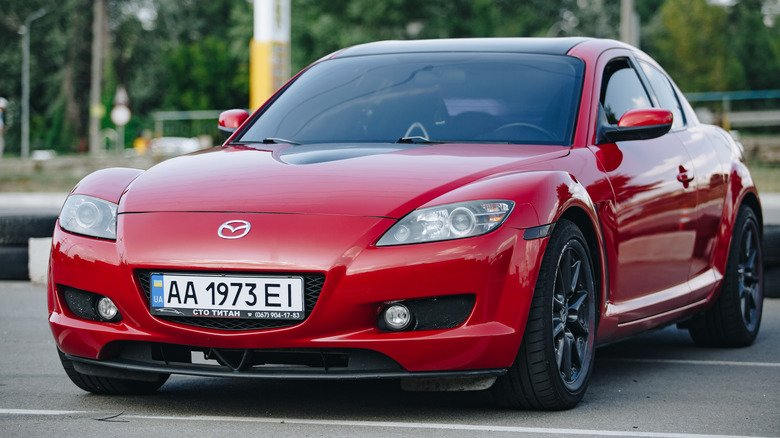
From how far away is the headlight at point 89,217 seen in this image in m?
4.28

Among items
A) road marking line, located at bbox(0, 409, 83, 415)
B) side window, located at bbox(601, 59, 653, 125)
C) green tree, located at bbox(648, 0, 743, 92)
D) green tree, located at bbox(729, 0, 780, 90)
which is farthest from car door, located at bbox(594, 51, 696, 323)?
green tree, located at bbox(729, 0, 780, 90)

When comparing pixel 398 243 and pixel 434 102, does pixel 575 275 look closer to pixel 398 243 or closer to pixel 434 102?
pixel 398 243

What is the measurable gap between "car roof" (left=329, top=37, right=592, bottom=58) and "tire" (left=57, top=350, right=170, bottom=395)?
2.01 metres

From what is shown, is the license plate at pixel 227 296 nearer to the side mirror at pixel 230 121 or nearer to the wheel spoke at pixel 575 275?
the wheel spoke at pixel 575 275

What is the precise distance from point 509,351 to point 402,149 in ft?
3.38

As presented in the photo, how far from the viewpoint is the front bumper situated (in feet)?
12.8

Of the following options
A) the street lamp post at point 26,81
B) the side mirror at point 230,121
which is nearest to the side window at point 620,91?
the side mirror at point 230,121

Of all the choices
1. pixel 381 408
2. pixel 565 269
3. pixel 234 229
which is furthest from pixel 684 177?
pixel 234 229

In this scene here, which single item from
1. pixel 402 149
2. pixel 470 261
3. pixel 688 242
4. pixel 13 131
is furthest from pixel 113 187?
pixel 13 131

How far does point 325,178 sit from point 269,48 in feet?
44.2

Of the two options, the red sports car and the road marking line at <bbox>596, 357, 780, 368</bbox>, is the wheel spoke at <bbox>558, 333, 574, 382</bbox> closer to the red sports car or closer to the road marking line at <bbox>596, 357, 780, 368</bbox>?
the red sports car

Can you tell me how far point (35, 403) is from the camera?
4.54 meters

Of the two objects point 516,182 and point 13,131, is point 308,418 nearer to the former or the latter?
point 516,182

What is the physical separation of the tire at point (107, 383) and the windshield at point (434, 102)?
1207mm
